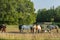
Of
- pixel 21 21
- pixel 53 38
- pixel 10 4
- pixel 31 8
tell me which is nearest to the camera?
pixel 53 38

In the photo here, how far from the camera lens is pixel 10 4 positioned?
6353 centimetres

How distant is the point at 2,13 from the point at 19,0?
793 cm

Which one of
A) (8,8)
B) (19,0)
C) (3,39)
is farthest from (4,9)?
(3,39)

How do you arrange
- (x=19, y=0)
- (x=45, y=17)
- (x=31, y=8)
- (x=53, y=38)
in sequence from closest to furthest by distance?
(x=53, y=38) → (x=19, y=0) → (x=31, y=8) → (x=45, y=17)

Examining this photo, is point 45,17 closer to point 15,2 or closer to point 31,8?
point 31,8

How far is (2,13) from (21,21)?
443 inches

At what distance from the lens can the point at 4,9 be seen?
6406 cm

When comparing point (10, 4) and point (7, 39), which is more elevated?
point (10, 4)

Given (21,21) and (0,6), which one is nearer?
(0,6)

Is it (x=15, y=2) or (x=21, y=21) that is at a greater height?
(x=15, y=2)

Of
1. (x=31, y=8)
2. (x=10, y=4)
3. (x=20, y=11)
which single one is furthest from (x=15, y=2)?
(x=31, y=8)

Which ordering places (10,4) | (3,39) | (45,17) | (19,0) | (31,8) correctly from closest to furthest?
(3,39) → (10,4) → (19,0) → (31,8) → (45,17)

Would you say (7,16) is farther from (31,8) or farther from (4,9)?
(31,8)

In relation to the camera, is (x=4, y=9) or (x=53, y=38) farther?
(x=4, y=9)
